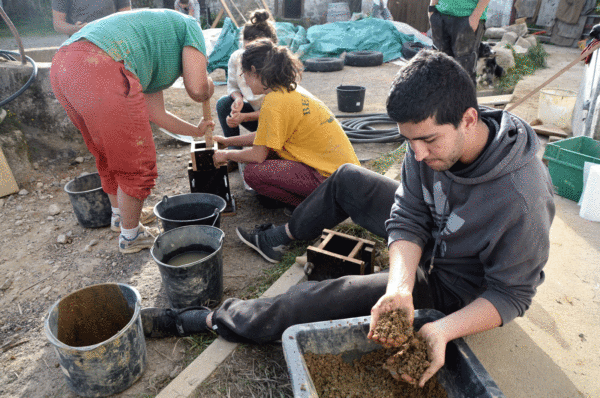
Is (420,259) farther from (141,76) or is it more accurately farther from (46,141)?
(46,141)

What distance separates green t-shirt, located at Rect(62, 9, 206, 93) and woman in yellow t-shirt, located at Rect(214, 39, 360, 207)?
0.49 metres

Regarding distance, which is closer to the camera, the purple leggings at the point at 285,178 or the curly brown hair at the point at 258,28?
the purple leggings at the point at 285,178

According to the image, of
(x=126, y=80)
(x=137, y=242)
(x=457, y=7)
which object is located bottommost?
(x=137, y=242)

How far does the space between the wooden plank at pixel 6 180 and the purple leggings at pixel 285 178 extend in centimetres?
255

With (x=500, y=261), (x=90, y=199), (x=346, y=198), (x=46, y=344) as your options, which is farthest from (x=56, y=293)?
(x=500, y=261)

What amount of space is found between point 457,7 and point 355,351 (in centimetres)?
502

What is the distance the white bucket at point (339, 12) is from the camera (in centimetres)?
1391

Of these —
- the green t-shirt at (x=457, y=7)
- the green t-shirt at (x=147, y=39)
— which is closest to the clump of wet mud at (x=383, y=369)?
the green t-shirt at (x=147, y=39)

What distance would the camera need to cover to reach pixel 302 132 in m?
3.10

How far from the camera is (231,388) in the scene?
1915 mm

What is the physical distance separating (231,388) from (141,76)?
2060 mm

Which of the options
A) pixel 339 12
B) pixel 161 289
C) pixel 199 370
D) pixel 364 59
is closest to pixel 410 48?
pixel 364 59

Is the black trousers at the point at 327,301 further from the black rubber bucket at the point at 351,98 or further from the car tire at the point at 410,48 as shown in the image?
the car tire at the point at 410,48

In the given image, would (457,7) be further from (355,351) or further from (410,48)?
(410,48)
